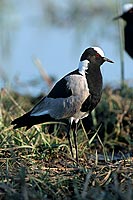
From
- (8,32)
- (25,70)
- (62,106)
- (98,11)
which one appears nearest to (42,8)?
(98,11)

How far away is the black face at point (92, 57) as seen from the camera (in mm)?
5204

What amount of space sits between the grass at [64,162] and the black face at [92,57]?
21.8 inches

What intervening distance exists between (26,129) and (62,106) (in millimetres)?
329

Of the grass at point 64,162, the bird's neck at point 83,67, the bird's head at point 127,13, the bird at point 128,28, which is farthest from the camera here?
the bird's head at point 127,13

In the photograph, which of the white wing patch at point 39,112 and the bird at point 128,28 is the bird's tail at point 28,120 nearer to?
the white wing patch at point 39,112

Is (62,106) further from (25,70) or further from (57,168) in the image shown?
(25,70)

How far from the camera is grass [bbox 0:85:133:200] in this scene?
3822mm

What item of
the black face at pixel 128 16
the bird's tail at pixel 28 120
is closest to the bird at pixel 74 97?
the bird's tail at pixel 28 120

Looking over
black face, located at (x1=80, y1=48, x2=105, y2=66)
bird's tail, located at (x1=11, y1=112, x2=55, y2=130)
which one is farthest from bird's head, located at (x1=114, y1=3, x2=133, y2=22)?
bird's tail, located at (x1=11, y1=112, x2=55, y2=130)

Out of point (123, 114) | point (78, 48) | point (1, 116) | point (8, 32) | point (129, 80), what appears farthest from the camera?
point (8, 32)

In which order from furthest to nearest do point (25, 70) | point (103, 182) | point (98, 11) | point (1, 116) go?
1. point (98, 11)
2. point (25, 70)
3. point (1, 116)
4. point (103, 182)

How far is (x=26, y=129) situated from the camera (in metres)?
5.07

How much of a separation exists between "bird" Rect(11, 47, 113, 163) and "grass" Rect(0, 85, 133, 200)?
0.49ft

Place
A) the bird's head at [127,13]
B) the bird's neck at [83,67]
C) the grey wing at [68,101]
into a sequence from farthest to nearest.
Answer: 1. the bird's head at [127,13]
2. the bird's neck at [83,67]
3. the grey wing at [68,101]
